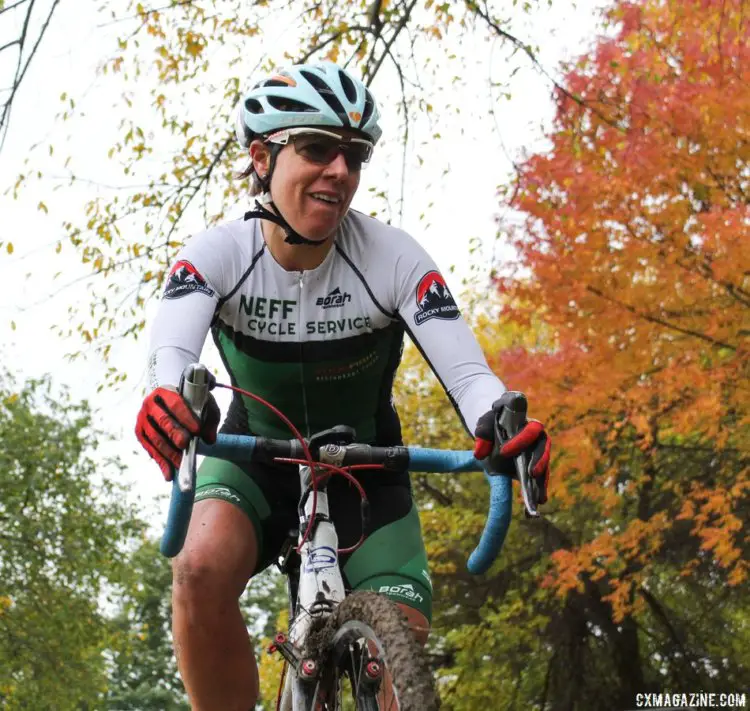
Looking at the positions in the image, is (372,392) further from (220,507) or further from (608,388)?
(608,388)

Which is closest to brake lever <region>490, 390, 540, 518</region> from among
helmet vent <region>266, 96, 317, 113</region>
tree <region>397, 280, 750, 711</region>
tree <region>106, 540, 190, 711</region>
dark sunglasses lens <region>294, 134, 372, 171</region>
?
dark sunglasses lens <region>294, 134, 372, 171</region>

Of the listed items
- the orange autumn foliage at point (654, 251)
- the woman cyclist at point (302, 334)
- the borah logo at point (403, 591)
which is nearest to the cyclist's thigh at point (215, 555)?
the woman cyclist at point (302, 334)

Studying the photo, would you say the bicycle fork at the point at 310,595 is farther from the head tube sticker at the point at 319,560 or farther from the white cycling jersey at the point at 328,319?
the white cycling jersey at the point at 328,319

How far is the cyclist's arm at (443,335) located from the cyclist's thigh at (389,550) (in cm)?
39

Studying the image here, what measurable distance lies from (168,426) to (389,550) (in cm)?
100

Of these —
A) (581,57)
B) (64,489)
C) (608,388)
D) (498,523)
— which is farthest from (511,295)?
(64,489)

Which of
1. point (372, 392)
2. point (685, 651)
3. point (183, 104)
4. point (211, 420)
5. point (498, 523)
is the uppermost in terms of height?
point (183, 104)

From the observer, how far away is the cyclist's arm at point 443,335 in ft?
10.9

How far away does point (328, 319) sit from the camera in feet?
12.0

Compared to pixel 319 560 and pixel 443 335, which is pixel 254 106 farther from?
pixel 319 560

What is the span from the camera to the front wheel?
2.54m

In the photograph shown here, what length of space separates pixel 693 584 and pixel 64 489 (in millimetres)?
14488

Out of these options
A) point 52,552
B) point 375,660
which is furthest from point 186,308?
point 52,552

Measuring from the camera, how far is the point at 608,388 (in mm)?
11180
